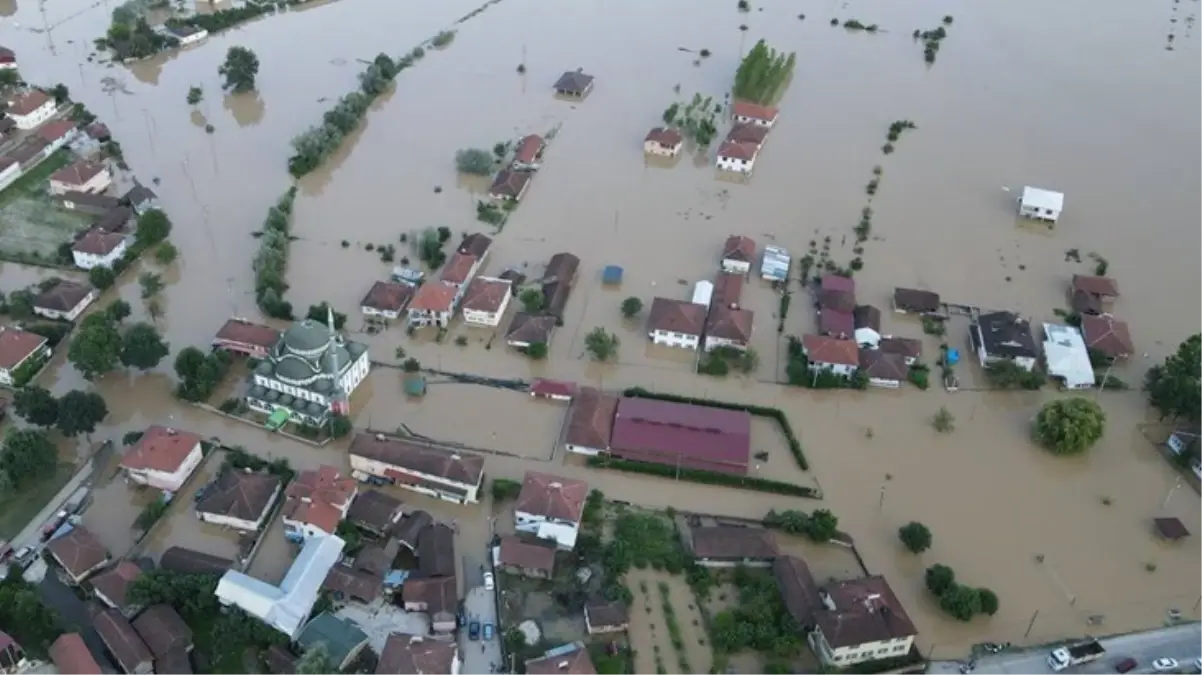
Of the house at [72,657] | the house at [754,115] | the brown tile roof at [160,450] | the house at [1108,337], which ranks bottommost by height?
the house at [72,657]

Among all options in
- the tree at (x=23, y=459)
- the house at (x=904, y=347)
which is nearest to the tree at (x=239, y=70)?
the tree at (x=23, y=459)

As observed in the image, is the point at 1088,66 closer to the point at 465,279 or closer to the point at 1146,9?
the point at 1146,9

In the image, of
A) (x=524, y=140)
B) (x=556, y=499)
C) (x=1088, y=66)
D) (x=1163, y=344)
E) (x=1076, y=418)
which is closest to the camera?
(x=556, y=499)

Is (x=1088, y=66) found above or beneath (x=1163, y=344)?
above

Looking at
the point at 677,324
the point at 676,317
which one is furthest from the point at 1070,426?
the point at 676,317

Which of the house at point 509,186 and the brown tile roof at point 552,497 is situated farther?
the house at point 509,186

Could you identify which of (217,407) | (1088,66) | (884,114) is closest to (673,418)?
(217,407)

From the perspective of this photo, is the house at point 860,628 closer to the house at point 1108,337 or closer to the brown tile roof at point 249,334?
the house at point 1108,337
